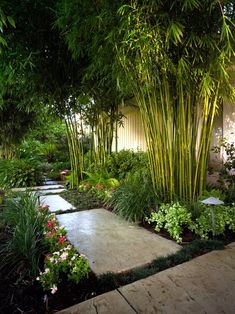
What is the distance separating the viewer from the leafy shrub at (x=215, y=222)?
1.92 m

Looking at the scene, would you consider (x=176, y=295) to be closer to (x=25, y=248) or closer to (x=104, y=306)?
(x=104, y=306)

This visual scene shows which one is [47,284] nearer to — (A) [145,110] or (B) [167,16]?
(A) [145,110]

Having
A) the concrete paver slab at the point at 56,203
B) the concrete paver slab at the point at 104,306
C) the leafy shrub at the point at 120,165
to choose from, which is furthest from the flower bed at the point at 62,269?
the leafy shrub at the point at 120,165

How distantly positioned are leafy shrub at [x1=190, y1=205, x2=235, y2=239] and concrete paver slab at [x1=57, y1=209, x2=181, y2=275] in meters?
0.29

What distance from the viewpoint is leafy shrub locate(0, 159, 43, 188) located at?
4902 millimetres

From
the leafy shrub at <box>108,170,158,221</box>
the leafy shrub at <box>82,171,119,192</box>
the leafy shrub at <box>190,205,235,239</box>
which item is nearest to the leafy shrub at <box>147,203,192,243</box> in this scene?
the leafy shrub at <box>190,205,235,239</box>

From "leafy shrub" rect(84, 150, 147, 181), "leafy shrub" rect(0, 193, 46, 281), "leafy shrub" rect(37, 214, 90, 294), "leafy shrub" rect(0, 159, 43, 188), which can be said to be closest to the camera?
"leafy shrub" rect(37, 214, 90, 294)

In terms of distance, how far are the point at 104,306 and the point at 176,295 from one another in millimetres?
412

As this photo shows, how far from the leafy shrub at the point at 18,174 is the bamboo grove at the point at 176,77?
3672mm

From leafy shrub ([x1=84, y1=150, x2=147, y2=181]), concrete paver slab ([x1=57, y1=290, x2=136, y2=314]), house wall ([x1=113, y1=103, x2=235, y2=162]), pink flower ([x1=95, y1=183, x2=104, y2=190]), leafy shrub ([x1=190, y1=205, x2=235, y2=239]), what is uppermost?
house wall ([x1=113, y1=103, x2=235, y2=162])

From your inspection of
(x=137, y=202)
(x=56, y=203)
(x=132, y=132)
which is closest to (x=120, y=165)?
(x=56, y=203)

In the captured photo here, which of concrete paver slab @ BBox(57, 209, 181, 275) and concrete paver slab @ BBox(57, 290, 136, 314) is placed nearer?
concrete paver slab @ BBox(57, 290, 136, 314)

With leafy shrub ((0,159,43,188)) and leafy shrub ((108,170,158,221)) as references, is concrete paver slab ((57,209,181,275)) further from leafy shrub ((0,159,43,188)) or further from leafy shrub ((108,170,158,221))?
leafy shrub ((0,159,43,188))

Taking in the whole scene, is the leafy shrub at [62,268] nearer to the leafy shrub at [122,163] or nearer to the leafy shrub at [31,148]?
the leafy shrub at [122,163]
